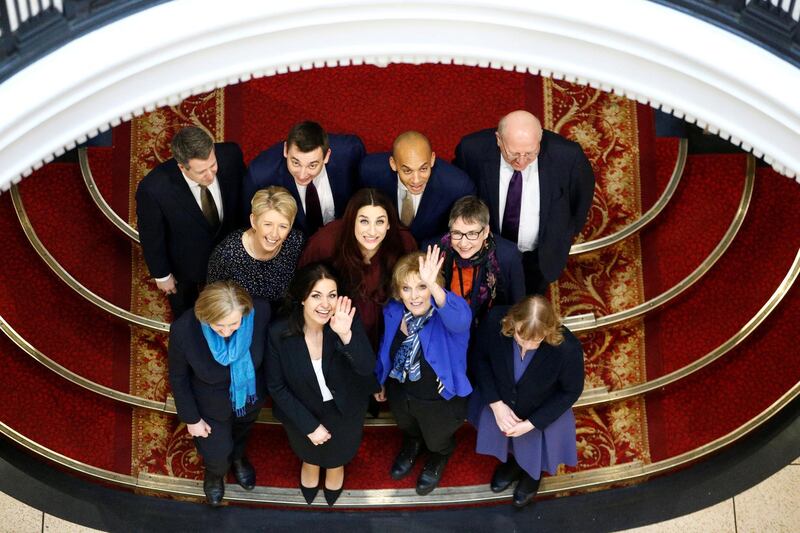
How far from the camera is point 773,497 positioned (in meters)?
6.28

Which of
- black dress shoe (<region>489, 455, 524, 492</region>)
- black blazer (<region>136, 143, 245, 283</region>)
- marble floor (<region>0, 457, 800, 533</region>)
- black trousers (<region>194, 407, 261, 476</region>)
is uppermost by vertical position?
black blazer (<region>136, 143, 245, 283</region>)

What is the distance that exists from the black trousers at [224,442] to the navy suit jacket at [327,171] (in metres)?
1.07

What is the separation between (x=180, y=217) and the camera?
5.27m

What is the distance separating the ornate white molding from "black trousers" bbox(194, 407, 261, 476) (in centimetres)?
170

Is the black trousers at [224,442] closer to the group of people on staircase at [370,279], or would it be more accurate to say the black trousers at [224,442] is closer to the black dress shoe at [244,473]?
the group of people on staircase at [370,279]

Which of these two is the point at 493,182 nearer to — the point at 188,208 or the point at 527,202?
the point at 527,202

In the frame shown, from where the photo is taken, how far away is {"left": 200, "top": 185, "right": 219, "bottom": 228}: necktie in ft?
17.2

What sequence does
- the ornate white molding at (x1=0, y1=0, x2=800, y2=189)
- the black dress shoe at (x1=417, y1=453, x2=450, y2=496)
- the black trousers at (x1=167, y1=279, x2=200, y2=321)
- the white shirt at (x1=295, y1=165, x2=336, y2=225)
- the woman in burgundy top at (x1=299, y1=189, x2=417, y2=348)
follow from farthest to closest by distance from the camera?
the black dress shoe at (x1=417, y1=453, x2=450, y2=496) → the black trousers at (x1=167, y1=279, x2=200, y2=321) → the white shirt at (x1=295, y1=165, x2=336, y2=225) → the woman in burgundy top at (x1=299, y1=189, x2=417, y2=348) → the ornate white molding at (x1=0, y1=0, x2=800, y2=189)

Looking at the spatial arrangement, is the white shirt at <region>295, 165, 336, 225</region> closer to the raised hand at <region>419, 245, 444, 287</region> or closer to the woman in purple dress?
the raised hand at <region>419, 245, 444, 287</region>

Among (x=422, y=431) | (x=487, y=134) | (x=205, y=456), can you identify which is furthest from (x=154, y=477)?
(x=487, y=134)

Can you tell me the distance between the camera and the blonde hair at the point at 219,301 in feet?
15.7

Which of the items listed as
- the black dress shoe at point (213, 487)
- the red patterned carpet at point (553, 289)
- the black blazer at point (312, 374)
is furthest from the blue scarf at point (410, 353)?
the black dress shoe at point (213, 487)

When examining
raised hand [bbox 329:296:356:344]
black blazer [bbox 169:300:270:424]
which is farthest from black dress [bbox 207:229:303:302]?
raised hand [bbox 329:296:356:344]

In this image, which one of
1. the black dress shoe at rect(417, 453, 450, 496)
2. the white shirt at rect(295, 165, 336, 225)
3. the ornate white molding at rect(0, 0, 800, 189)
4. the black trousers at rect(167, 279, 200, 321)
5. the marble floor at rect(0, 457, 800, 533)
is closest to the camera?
the ornate white molding at rect(0, 0, 800, 189)
